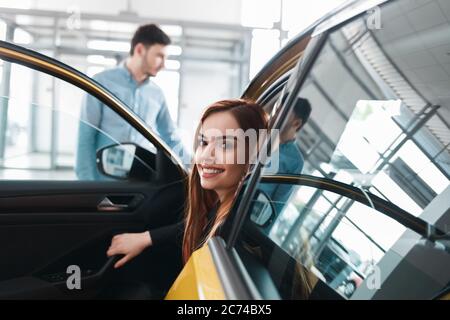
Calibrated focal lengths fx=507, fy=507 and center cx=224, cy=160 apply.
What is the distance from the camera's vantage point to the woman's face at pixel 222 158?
1.39m

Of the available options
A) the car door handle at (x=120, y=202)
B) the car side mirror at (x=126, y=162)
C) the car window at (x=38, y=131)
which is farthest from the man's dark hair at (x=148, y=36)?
the car window at (x=38, y=131)

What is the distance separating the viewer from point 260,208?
0.99 meters

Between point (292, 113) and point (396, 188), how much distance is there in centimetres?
23

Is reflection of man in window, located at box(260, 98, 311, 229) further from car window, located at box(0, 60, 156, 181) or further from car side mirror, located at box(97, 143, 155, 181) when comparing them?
car window, located at box(0, 60, 156, 181)

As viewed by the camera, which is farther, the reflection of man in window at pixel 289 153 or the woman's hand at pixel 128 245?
the woman's hand at pixel 128 245

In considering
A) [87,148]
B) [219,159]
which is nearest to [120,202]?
[219,159]

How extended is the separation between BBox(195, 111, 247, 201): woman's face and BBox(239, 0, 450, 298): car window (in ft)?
1.73

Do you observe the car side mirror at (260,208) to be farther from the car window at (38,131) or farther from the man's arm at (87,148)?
the car window at (38,131)

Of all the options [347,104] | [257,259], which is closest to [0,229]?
[257,259]

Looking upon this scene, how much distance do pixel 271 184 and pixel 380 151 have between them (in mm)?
244

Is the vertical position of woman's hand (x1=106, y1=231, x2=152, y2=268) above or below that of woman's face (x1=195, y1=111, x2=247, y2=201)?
below

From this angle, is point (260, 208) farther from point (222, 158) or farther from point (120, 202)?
point (120, 202)

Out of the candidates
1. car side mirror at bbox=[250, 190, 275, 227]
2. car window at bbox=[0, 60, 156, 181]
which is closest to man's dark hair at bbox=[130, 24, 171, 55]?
car side mirror at bbox=[250, 190, 275, 227]

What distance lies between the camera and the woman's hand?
1784 mm
